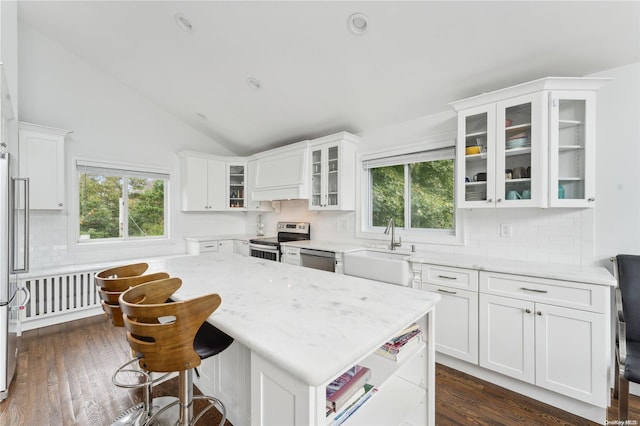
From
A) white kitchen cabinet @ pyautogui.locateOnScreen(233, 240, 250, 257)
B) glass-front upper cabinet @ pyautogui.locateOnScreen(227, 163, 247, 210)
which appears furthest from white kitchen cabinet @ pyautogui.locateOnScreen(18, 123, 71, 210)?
white kitchen cabinet @ pyautogui.locateOnScreen(233, 240, 250, 257)

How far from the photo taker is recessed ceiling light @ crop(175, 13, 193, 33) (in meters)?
2.77

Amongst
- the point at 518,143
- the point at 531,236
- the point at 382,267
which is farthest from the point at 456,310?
the point at 518,143

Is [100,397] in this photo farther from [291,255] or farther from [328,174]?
[328,174]

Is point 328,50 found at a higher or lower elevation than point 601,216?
higher

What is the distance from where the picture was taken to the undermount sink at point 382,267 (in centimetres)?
258

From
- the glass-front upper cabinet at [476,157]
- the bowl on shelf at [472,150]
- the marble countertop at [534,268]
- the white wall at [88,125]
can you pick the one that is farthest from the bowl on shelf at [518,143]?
the white wall at [88,125]

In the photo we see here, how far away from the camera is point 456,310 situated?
2342 mm

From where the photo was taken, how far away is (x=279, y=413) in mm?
875

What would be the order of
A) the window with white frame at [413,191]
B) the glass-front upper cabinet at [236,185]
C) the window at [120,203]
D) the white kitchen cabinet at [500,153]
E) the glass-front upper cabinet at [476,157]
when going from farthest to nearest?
the glass-front upper cabinet at [236,185]
the window at [120,203]
the window with white frame at [413,191]
the glass-front upper cabinet at [476,157]
the white kitchen cabinet at [500,153]

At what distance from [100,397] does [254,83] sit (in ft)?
10.5

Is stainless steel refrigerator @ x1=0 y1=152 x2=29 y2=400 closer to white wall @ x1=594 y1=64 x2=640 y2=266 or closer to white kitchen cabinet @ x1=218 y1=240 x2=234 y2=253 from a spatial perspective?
white kitchen cabinet @ x1=218 y1=240 x2=234 y2=253

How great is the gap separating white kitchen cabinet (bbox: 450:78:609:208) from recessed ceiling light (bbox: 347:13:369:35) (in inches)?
40.5

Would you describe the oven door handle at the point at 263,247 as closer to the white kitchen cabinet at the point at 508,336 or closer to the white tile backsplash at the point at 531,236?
the white tile backsplash at the point at 531,236

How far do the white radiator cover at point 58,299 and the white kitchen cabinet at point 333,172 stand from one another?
3045 millimetres
